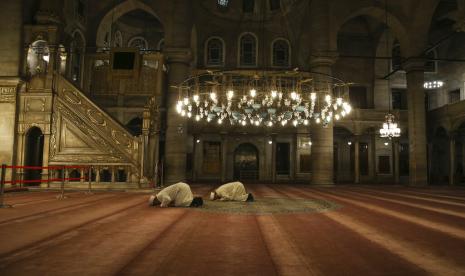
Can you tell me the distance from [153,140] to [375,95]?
1652 centimetres

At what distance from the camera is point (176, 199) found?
24.7 feet

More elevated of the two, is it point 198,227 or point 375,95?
point 375,95

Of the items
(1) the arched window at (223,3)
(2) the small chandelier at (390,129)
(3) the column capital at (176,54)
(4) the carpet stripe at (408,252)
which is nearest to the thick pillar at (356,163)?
(2) the small chandelier at (390,129)

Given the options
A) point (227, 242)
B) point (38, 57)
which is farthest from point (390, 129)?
point (38, 57)

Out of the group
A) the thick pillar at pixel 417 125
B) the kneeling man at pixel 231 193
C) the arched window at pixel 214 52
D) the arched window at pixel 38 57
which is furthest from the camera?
the arched window at pixel 214 52

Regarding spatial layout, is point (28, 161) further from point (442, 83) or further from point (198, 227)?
point (442, 83)

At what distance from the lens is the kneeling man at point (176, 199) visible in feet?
24.5

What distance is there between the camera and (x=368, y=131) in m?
22.8


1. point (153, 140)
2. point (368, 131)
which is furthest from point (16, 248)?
point (368, 131)

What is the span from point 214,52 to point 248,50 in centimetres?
226

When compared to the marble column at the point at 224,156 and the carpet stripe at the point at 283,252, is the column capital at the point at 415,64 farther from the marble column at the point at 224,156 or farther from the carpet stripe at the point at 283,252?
the carpet stripe at the point at 283,252

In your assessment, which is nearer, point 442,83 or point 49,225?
point 49,225

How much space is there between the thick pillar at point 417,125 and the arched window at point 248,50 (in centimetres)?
930

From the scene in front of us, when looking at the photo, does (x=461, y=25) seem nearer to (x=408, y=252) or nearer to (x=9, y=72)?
(x=408, y=252)
